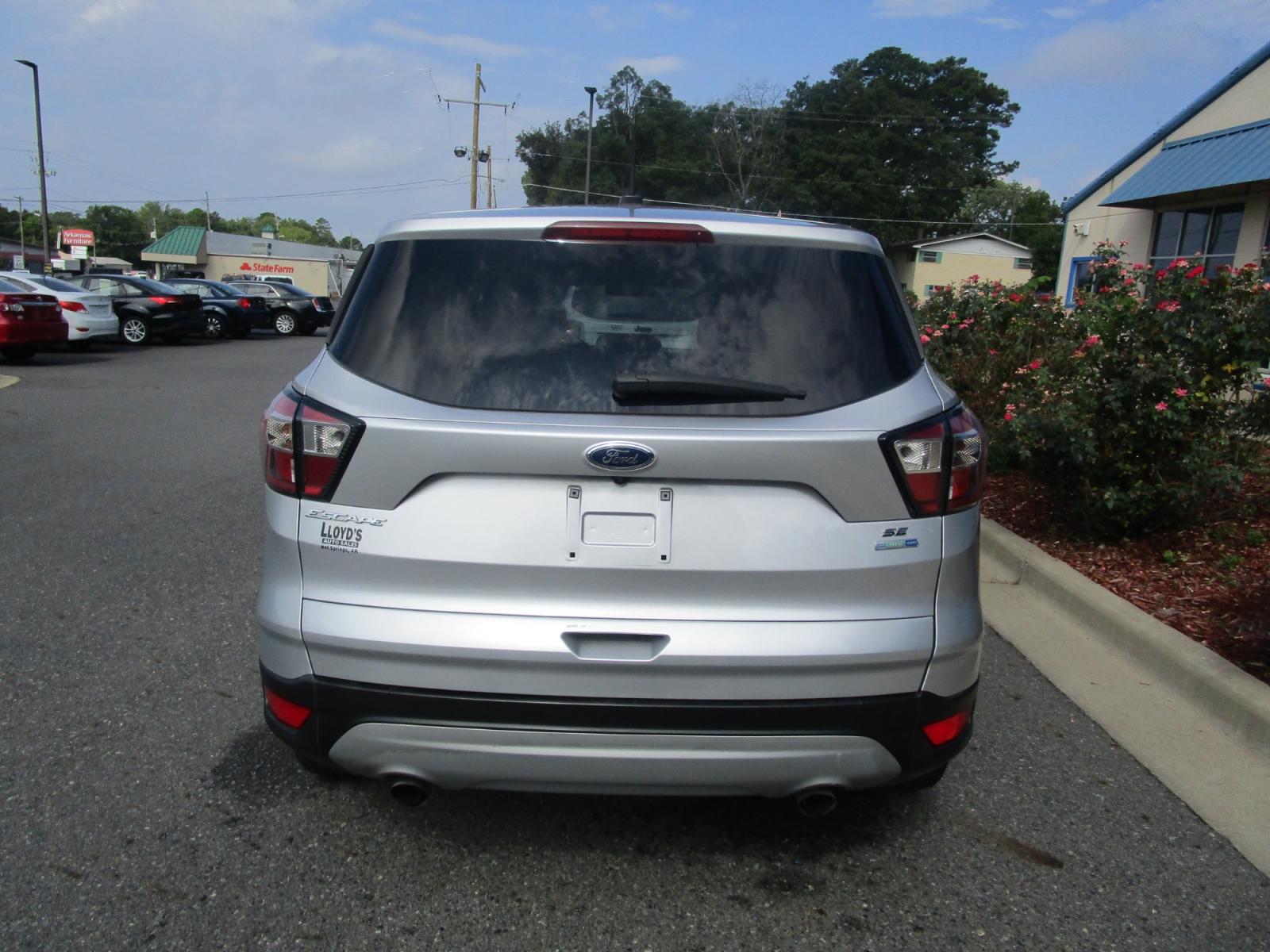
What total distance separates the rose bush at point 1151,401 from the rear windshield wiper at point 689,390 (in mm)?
3649

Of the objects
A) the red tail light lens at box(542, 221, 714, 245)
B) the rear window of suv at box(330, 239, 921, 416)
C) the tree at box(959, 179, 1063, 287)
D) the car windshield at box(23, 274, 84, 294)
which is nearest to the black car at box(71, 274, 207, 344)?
the car windshield at box(23, 274, 84, 294)

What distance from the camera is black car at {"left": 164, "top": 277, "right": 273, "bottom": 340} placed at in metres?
27.6

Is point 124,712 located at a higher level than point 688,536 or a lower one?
lower

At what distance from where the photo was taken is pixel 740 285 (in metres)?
2.62

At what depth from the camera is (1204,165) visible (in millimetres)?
16500

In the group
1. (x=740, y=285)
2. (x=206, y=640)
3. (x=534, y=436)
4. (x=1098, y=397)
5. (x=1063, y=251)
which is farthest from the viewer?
(x=1063, y=251)

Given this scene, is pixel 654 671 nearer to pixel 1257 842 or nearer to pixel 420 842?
pixel 420 842

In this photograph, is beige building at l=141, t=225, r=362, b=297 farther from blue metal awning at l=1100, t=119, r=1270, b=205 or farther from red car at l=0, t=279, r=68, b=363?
blue metal awning at l=1100, t=119, r=1270, b=205

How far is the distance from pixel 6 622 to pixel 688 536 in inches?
153

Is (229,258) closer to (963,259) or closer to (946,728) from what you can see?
(963,259)

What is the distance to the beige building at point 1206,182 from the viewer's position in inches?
624

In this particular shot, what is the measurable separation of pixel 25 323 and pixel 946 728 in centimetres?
1828

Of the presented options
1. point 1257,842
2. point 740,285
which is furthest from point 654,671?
point 1257,842

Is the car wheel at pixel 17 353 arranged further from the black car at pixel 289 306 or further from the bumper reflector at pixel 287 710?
the bumper reflector at pixel 287 710
